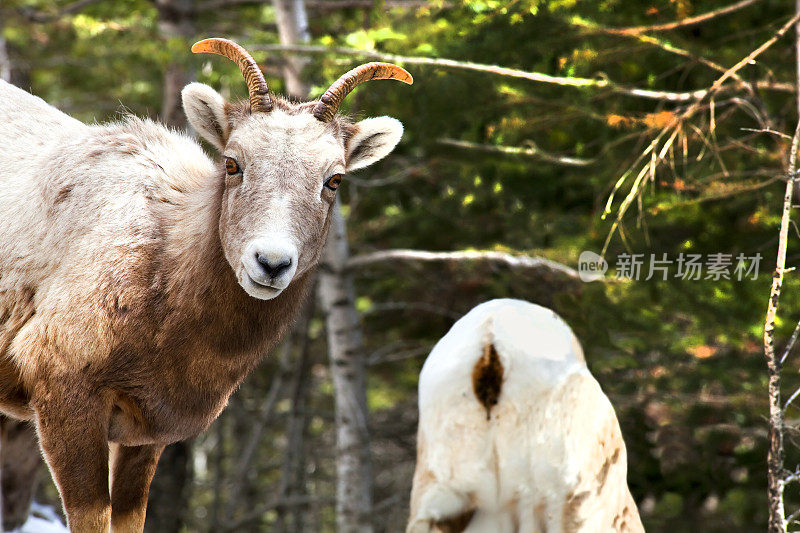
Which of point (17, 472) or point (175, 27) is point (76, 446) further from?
point (175, 27)

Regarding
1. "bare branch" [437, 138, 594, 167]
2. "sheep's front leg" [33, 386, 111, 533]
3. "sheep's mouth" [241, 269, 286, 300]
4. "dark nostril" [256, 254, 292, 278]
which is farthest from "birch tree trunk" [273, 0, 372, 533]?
"dark nostril" [256, 254, 292, 278]

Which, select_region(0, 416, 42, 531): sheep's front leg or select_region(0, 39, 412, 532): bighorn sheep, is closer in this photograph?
select_region(0, 39, 412, 532): bighorn sheep

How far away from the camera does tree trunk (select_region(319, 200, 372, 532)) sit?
8.80 m

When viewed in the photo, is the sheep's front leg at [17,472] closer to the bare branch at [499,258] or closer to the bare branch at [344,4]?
the bare branch at [499,258]

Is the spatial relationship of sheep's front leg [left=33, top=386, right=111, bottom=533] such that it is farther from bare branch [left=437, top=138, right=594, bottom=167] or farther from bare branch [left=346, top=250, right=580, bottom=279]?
bare branch [left=437, top=138, right=594, bottom=167]

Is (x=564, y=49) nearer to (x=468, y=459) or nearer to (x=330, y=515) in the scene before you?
(x=468, y=459)

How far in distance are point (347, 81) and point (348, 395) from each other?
502 centimetres

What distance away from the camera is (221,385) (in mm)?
4535

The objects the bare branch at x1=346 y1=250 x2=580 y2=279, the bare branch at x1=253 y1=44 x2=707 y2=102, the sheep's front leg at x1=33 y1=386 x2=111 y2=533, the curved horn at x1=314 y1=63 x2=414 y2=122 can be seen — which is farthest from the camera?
the bare branch at x1=346 y1=250 x2=580 y2=279

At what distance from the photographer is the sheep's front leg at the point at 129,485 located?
4.86 m

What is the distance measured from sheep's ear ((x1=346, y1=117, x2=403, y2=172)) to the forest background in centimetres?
162

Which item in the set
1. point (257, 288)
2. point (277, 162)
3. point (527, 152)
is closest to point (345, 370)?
point (527, 152)

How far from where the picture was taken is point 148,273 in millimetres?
4430

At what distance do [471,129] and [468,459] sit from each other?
5.51 meters
